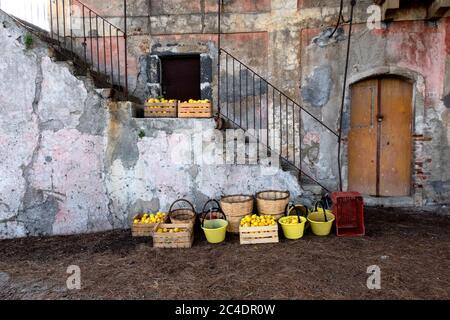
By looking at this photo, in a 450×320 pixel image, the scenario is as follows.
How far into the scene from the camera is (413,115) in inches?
260

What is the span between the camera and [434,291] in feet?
11.3

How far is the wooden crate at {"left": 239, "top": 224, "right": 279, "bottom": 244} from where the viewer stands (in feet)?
15.8

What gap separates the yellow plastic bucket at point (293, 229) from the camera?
4.89m

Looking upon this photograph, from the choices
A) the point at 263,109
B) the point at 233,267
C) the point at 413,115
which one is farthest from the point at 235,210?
the point at 413,115

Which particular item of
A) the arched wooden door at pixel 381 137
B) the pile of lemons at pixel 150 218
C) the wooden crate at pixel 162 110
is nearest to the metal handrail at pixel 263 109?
the arched wooden door at pixel 381 137

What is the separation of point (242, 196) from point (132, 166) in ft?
6.14

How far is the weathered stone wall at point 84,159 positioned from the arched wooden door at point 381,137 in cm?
216

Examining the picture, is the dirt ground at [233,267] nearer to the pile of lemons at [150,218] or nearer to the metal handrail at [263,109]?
the pile of lemons at [150,218]

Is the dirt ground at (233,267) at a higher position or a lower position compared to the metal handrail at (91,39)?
lower

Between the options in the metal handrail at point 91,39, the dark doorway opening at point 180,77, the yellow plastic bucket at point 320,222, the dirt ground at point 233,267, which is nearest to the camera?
the dirt ground at point 233,267

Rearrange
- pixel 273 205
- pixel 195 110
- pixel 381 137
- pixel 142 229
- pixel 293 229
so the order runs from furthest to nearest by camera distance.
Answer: pixel 381 137, pixel 195 110, pixel 142 229, pixel 273 205, pixel 293 229

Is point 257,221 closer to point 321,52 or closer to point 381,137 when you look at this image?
point 381,137

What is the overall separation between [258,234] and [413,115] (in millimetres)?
4178
